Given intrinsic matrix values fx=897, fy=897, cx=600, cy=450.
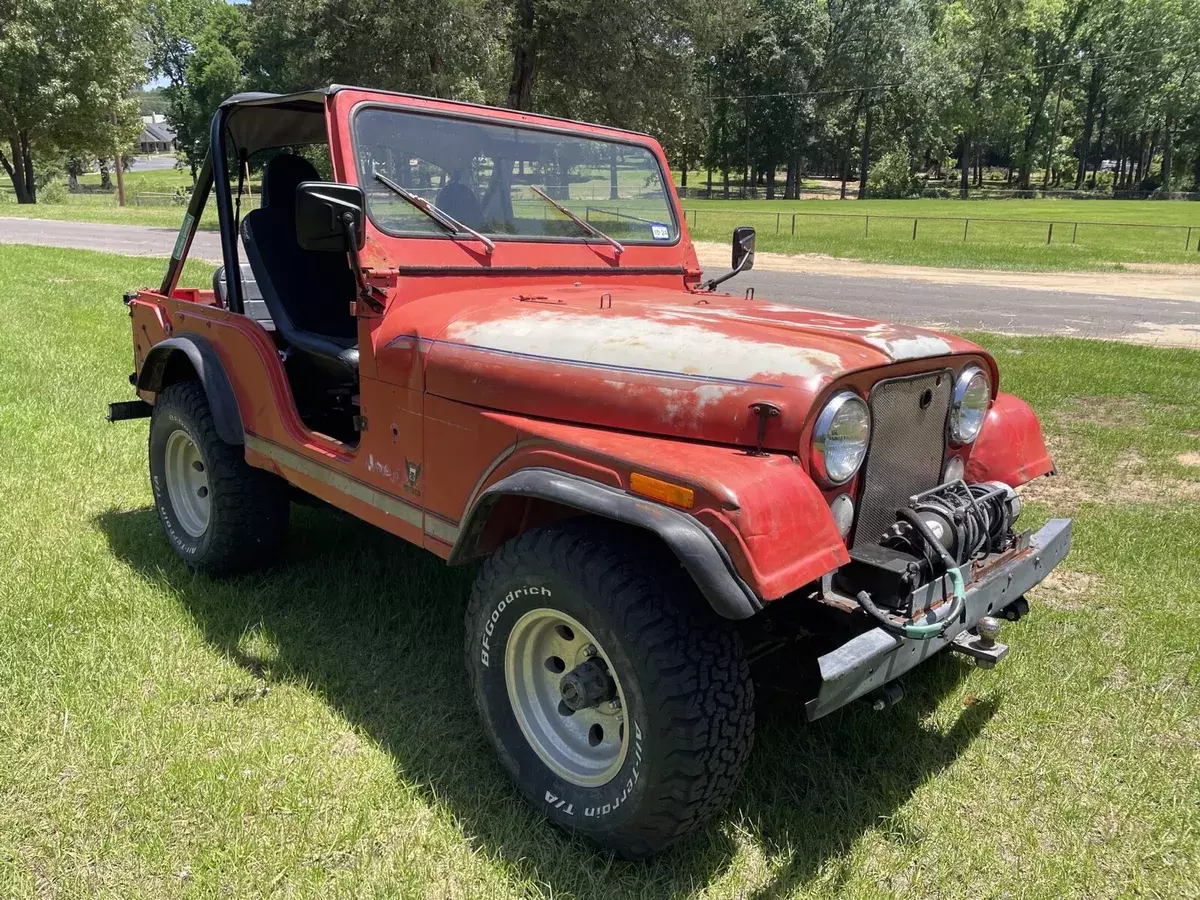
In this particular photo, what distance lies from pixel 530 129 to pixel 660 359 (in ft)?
5.66

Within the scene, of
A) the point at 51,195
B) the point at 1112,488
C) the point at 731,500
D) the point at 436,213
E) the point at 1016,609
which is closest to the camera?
the point at 731,500

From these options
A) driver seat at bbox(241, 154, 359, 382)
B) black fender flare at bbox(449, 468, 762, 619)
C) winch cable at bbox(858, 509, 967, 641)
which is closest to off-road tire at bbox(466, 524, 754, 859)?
black fender flare at bbox(449, 468, 762, 619)

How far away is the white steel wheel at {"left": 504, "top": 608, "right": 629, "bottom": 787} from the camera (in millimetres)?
2453

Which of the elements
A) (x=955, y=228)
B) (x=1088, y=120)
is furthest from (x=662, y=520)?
(x=1088, y=120)

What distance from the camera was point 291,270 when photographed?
4301 mm

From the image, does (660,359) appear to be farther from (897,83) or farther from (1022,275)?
(897,83)

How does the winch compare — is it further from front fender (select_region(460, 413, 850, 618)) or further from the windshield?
the windshield

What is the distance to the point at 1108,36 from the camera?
59438mm

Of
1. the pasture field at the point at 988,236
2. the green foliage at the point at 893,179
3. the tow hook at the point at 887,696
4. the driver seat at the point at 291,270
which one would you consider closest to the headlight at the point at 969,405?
the tow hook at the point at 887,696

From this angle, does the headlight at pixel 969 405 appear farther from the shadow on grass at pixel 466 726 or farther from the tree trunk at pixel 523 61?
the tree trunk at pixel 523 61

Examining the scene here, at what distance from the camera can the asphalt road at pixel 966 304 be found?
12.2 meters

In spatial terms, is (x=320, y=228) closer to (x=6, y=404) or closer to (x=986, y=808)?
(x=986, y=808)

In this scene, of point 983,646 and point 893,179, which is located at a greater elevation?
point 893,179

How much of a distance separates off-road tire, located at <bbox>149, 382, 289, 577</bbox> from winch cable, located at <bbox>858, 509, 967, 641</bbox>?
8.84 ft
